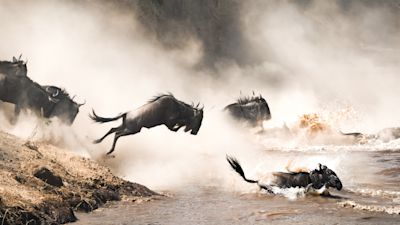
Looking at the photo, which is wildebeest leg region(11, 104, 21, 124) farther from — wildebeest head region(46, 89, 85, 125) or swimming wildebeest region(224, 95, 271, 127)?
swimming wildebeest region(224, 95, 271, 127)

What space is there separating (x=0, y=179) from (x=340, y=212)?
490 cm

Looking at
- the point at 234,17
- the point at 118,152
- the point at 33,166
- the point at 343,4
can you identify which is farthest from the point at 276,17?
the point at 33,166

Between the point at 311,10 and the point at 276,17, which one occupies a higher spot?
the point at 311,10

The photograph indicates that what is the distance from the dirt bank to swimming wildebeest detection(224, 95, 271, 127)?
15.2m

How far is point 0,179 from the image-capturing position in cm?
855

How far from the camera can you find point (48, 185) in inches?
358

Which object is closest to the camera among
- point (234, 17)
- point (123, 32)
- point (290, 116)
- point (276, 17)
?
point (290, 116)

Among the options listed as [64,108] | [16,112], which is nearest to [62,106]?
[64,108]

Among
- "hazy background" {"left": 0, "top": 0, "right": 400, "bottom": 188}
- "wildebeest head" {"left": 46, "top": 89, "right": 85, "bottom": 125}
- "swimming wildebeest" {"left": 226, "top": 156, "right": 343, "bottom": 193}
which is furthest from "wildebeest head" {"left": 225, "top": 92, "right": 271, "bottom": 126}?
"swimming wildebeest" {"left": 226, "top": 156, "right": 343, "bottom": 193}

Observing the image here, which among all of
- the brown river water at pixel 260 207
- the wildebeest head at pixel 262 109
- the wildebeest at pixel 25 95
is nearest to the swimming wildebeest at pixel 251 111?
the wildebeest head at pixel 262 109

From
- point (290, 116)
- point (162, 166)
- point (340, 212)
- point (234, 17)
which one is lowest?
point (340, 212)

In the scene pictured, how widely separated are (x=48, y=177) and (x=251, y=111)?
18.2 meters

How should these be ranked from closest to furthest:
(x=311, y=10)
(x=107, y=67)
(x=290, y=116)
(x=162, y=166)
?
1. (x=162, y=166)
2. (x=107, y=67)
3. (x=290, y=116)
4. (x=311, y=10)

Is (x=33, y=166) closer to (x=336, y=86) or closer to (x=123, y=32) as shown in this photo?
(x=123, y=32)
